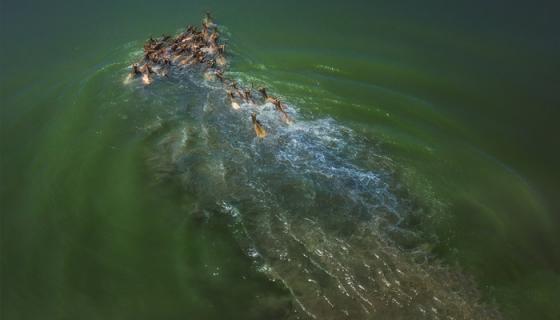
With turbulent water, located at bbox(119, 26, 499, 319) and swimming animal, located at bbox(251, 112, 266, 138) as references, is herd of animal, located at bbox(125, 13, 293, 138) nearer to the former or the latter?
turbulent water, located at bbox(119, 26, 499, 319)

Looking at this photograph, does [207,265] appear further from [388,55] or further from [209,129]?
[388,55]

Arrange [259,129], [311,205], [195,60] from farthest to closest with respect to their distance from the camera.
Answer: [195,60] → [259,129] → [311,205]

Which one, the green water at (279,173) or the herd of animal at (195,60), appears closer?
the green water at (279,173)

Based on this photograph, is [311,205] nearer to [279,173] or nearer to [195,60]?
[279,173]

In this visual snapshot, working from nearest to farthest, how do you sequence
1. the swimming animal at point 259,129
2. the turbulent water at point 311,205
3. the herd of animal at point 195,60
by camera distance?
the turbulent water at point 311,205
the swimming animal at point 259,129
the herd of animal at point 195,60

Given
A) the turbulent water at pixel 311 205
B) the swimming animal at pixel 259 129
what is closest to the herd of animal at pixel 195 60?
the turbulent water at pixel 311 205

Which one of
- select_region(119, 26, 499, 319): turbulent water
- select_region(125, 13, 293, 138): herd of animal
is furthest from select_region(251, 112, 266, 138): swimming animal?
select_region(125, 13, 293, 138): herd of animal

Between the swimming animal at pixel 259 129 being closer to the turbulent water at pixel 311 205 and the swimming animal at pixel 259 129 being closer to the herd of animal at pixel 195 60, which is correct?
the turbulent water at pixel 311 205

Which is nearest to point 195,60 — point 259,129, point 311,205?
point 259,129

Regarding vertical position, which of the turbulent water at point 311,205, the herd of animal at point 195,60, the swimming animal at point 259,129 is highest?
the herd of animal at point 195,60
